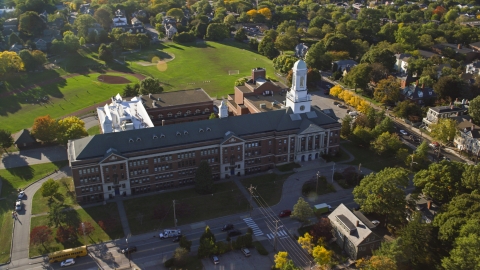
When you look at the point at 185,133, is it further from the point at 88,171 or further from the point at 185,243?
the point at 185,243

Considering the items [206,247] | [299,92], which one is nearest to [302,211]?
[206,247]

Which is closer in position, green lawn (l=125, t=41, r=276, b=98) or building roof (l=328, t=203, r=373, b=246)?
building roof (l=328, t=203, r=373, b=246)

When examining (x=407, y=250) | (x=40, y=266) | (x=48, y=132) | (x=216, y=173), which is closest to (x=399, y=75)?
(x=216, y=173)

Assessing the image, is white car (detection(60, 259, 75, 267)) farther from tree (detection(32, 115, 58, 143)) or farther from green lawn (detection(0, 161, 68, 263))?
tree (detection(32, 115, 58, 143))

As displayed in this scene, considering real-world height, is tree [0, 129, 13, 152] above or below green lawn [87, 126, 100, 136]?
above

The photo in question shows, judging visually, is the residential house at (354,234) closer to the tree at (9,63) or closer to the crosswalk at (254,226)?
the crosswalk at (254,226)

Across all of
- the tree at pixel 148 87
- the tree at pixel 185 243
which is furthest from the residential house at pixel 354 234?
the tree at pixel 148 87

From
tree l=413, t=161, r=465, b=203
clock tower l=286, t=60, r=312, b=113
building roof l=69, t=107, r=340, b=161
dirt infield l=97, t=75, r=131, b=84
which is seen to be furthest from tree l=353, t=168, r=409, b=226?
dirt infield l=97, t=75, r=131, b=84
